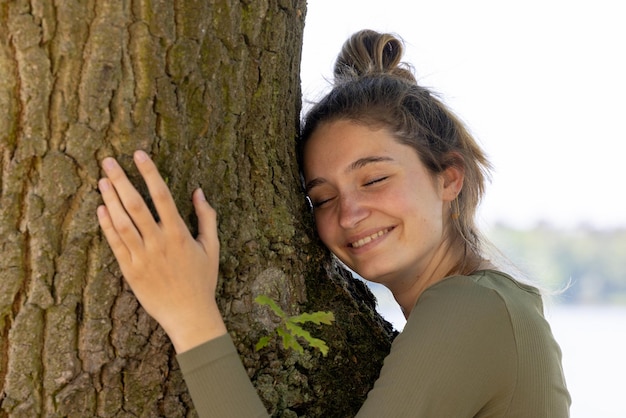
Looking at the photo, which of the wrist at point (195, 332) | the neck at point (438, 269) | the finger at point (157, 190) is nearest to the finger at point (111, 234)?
the finger at point (157, 190)

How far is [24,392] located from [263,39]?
1.08 m

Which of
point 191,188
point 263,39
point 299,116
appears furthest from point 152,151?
point 299,116

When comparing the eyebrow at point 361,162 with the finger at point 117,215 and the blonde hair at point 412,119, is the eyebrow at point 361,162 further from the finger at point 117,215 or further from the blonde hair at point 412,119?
the finger at point 117,215

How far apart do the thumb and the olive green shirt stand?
0.73ft

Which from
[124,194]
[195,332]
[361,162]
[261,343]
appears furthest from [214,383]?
[361,162]

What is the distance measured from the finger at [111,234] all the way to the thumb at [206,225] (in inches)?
8.0

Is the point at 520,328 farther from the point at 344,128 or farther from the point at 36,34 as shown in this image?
the point at 36,34

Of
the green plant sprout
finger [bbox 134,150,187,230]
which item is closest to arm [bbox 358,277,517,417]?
the green plant sprout

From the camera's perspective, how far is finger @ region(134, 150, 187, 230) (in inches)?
65.5

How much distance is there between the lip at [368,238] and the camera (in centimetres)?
228

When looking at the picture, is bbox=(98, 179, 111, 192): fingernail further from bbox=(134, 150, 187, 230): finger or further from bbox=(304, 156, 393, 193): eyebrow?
bbox=(304, 156, 393, 193): eyebrow

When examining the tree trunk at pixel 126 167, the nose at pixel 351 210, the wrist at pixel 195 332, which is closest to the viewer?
the tree trunk at pixel 126 167

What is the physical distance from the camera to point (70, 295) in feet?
5.48

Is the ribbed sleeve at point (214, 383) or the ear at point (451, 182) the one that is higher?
the ear at point (451, 182)
